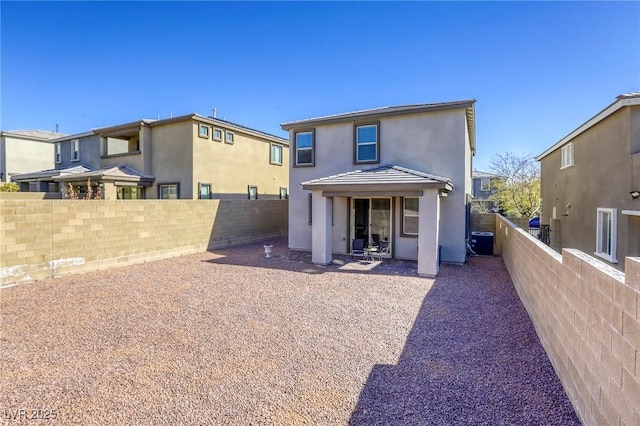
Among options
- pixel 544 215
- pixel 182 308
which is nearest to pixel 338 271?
pixel 182 308

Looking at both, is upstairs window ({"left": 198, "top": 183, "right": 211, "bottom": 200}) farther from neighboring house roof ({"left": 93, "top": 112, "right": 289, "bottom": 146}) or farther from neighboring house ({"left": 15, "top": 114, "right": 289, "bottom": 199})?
neighboring house roof ({"left": 93, "top": 112, "right": 289, "bottom": 146})

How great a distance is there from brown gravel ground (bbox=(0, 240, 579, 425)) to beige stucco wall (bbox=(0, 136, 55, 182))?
29.1 m

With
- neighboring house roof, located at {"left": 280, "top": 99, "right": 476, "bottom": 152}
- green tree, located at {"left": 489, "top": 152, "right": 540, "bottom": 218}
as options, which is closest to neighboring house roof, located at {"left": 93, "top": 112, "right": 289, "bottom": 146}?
neighboring house roof, located at {"left": 280, "top": 99, "right": 476, "bottom": 152}

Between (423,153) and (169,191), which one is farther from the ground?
(423,153)

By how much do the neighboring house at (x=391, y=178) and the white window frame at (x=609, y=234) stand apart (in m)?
4.31

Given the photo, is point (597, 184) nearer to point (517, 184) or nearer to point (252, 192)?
point (517, 184)

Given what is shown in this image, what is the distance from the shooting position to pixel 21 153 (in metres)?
28.9

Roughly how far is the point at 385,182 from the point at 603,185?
7.61 m

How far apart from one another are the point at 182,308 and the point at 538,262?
706 centimetres

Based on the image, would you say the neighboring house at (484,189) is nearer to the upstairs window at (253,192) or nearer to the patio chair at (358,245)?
the upstairs window at (253,192)

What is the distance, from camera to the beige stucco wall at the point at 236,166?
1834cm

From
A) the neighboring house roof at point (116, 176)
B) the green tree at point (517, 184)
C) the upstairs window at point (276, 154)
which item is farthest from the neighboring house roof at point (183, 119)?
the green tree at point (517, 184)

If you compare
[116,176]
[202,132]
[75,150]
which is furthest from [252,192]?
[75,150]

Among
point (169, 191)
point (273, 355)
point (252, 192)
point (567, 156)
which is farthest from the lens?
point (252, 192)
